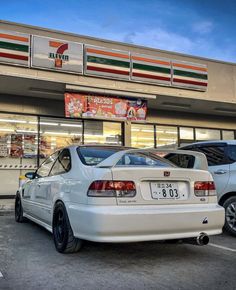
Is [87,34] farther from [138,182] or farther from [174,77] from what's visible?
[138,182]

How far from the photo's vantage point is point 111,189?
4191 mm

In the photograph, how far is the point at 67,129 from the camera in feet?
43.8

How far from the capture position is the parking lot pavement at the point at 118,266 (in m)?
3.71

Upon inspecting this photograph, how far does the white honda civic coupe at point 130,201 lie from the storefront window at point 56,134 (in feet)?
26.0

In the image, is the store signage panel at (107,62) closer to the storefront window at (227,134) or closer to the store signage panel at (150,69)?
the store signage panel at (150,69)

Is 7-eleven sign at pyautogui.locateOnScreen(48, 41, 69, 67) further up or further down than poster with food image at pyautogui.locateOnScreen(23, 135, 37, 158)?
further up

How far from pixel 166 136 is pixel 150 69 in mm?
3834

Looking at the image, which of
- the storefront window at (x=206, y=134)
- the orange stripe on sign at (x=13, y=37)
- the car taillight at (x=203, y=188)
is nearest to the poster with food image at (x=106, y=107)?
the orange stripe on sign at (x=13, y=37)

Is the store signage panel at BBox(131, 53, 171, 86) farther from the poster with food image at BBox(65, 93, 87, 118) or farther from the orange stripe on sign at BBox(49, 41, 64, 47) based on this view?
the orange stripe on sign at BBox(49, 41, 64, 47)

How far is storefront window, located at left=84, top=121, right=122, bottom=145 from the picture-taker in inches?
537

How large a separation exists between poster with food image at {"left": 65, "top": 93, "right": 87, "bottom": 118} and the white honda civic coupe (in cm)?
636

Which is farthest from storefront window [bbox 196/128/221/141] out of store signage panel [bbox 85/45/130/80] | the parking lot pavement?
the parking lot pavement

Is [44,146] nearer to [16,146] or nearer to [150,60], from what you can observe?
[16,146]

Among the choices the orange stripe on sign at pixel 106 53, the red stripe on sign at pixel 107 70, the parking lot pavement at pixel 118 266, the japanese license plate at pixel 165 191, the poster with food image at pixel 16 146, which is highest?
the orange stripe on sign at pixel 106 53
